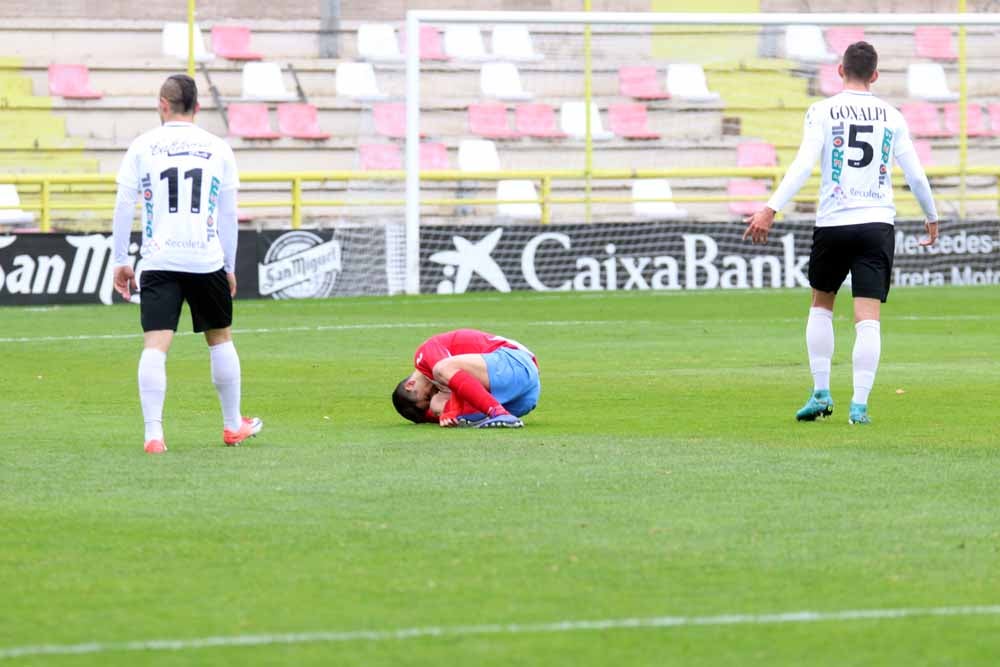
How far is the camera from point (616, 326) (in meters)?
18.6

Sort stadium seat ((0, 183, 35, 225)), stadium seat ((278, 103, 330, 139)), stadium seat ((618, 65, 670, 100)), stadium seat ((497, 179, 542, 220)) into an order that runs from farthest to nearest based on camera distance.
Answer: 1. stadium seat ((618, 65, 670, 100))
2. stadium seat ((278, 103, 330, 139))
3. stadium seat ((497, 179, 542, 220))
4. stadium seat ((0, 183, 35, 225))

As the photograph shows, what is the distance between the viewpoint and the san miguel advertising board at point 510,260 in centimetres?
2181

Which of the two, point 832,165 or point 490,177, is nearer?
point 832,165

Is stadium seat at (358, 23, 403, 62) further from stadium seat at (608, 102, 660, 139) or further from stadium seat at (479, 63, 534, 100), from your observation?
stadium seat at (608, 102, 660, 139)

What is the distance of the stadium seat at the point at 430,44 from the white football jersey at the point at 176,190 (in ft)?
60.8

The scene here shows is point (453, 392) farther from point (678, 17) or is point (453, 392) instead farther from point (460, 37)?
point (460, 37)

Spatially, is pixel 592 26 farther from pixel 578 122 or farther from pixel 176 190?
pixel 176 190

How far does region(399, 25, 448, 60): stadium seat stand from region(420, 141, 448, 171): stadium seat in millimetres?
1317

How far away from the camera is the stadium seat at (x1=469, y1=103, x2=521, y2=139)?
1074 inches

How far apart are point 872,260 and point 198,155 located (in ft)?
12.0

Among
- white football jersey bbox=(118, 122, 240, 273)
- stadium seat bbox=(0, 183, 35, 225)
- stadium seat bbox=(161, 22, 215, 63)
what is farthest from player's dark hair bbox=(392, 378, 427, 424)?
stadium seat bbox=(161, 22, 215, 63)

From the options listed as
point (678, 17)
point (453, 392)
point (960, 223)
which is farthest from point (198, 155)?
point (960, 223)

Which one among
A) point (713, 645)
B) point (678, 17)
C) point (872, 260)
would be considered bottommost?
point (713, 645)

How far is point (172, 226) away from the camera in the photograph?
898 cm
